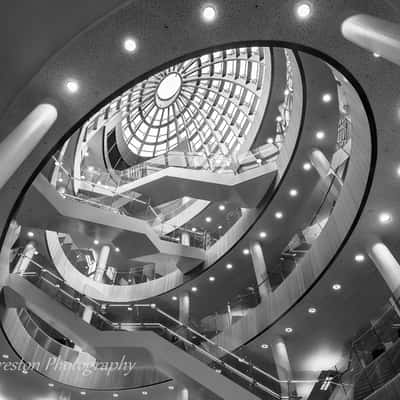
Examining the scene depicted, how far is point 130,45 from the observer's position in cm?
634

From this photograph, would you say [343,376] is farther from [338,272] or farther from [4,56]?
[4,56]

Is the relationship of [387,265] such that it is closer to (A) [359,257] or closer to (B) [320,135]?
(A) [359,257]

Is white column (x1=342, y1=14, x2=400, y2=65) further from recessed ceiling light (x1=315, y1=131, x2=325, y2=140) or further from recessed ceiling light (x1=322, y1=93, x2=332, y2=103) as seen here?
recessed ceiling light (x1=315, y1=131, x2=325, y2=140)

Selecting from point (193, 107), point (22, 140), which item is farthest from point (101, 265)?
point (193, 107)

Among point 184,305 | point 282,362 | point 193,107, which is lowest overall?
point 282,362

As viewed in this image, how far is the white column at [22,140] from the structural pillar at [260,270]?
11422 millimetres

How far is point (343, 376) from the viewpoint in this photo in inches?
391

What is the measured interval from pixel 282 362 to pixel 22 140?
12109 millimetres

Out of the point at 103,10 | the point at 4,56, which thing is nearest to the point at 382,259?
the point at 103,10

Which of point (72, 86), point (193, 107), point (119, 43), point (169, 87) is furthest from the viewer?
point (193, 107)

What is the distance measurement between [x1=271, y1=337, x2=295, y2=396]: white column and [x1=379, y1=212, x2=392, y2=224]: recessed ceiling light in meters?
5.91

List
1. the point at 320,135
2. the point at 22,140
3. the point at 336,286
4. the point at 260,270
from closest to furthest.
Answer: the point at 22,140, the point at 336,286, the point at 320,135, the point at 260,270

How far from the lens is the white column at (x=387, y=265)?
9281 millimetres

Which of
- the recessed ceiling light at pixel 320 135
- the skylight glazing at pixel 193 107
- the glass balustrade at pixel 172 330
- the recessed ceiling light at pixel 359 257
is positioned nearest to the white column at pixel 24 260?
the glass balustrade at pixel 172 330
